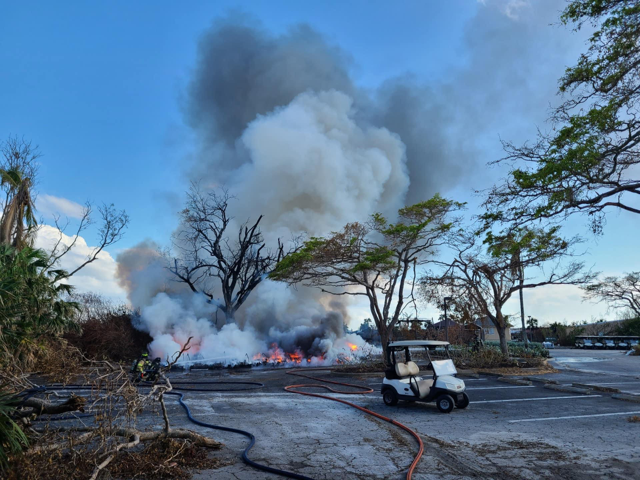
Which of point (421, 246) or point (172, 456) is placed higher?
point (421, 246)

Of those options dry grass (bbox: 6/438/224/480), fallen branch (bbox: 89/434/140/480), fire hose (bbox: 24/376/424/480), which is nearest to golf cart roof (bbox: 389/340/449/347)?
fire hose (bbox: 24/376/424/480)

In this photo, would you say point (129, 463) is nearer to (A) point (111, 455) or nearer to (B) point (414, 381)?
(A) point (111, 455)

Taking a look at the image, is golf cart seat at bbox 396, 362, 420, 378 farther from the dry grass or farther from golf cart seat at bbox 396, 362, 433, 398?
the dry grass

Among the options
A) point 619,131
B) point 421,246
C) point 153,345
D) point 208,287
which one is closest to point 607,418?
point 619,131

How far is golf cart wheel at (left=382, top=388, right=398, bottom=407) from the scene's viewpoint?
36.5 ft

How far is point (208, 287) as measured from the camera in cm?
3875

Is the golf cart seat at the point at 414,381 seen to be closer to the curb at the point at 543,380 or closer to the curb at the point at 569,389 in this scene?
the curb at the point at 569,389

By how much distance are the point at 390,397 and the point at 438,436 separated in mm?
3294

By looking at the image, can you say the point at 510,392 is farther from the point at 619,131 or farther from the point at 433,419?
the point at 619,131

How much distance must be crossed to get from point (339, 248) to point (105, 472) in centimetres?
1653

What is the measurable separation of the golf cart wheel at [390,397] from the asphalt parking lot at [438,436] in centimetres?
20

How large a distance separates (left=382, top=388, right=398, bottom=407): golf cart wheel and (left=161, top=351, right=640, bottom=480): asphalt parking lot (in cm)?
20

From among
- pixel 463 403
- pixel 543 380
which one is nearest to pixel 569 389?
pixel 543 380

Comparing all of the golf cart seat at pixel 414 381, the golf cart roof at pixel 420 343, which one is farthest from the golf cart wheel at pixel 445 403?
the golf cart roof at pixel 420 343
